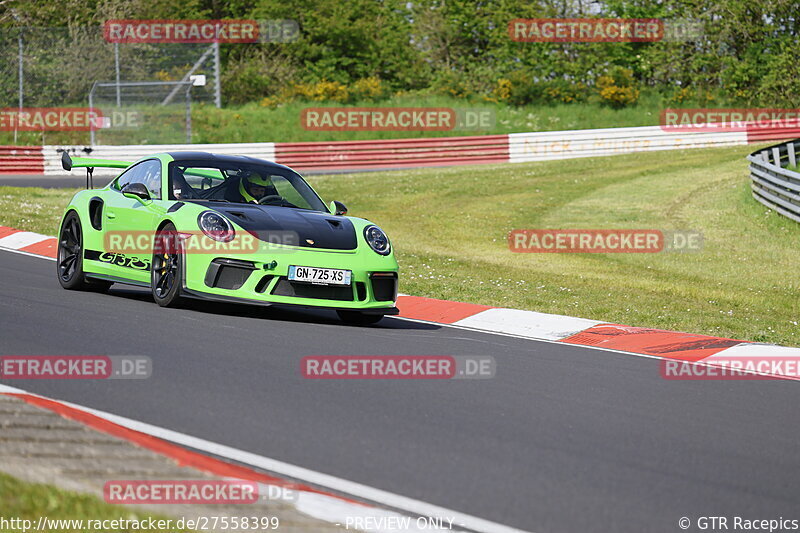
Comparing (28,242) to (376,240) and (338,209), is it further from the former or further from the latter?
(376,240)

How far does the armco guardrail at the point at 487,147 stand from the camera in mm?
32500

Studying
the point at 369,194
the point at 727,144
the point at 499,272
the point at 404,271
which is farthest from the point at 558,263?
the point at 727,144

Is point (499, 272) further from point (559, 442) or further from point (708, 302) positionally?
point (559, 442)

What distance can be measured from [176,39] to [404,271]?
1303 inches

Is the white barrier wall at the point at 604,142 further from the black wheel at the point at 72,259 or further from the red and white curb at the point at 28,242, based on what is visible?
the black wheel at the point at 72,259

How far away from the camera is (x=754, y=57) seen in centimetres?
4481

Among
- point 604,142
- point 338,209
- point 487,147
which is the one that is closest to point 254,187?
point 338,209

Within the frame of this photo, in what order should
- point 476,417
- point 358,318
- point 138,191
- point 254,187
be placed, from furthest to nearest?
point 254,187 < point 358,318 < point 138,191 < point 476,417

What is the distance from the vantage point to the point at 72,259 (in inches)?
401

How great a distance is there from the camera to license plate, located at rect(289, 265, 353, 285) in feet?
27.5

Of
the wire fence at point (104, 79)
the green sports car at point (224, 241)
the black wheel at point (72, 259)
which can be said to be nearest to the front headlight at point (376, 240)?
the green sports car at point (224, 241)

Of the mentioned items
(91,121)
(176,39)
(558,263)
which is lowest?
(558,263)

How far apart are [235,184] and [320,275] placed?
151cm

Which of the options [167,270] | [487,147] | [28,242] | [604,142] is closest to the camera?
[167,270]
